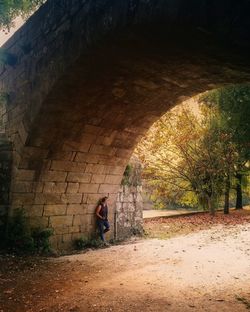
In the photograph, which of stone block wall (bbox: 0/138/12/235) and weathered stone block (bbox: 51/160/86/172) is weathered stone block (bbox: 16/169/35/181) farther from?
weathered stone block (bbox: 51/160/86/172)

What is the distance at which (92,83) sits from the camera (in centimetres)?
602

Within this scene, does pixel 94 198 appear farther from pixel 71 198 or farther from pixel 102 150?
pixel 102 150

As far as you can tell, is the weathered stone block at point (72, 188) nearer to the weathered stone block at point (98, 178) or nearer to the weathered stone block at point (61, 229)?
Answer: the weathered stone block at point (98, 178)

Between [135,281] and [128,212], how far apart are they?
5206 millimetres

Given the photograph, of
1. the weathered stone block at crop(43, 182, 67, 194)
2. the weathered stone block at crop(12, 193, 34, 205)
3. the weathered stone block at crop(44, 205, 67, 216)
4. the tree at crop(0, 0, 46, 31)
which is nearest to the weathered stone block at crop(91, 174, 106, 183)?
the weathered stone block at crop(43, 182, 67, 194)

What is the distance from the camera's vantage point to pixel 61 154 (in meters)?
7.59

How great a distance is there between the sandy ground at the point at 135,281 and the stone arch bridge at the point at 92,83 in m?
1.65

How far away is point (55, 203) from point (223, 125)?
1070 centimetres

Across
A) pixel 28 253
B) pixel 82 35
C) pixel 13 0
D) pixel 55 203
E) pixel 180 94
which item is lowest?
pixel 28 253

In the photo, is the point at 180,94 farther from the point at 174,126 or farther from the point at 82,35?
the point at 174,126

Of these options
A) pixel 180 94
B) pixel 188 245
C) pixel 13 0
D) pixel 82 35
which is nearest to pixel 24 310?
pixel 82 35

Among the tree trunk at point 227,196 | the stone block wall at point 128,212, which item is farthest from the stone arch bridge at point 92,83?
the tree trunk at point 227,196

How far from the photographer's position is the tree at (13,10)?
10719 mm

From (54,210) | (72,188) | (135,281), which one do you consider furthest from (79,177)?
(135,281)
